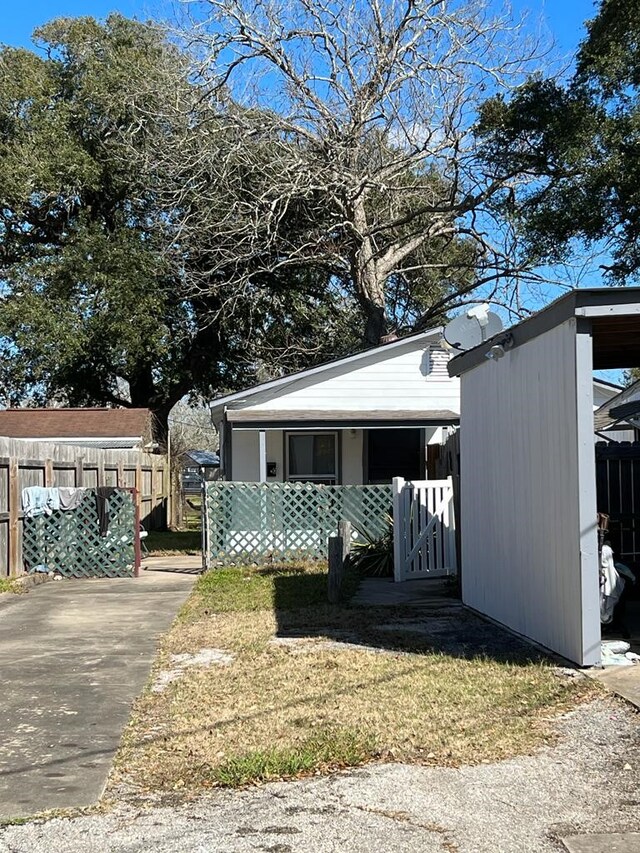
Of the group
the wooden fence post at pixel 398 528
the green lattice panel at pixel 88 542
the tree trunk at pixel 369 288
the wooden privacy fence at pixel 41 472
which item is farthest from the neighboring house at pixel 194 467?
the wooden fence post at pixel 398 528

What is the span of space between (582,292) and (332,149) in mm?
18406

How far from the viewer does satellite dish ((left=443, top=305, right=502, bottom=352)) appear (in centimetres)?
1157

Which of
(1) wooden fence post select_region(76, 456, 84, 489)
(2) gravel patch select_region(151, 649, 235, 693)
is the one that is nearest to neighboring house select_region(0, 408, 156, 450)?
(1) wooden fence post select_region(76, 456, 84, 489)

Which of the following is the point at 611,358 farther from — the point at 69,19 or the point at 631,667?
the point at 69,19

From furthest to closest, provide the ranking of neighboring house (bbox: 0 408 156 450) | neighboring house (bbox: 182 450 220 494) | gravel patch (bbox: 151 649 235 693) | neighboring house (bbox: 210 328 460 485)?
neighboring house (bbox: 182 450 220 494), neighboring house (bbox: 0 408 156 450), neighboring house (bbox: 210 328 460 485), gravel patch (bbox: 151 649 235 693)

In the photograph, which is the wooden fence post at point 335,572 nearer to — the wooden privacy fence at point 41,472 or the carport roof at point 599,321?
the carport roof at point 599,321

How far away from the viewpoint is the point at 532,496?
788 cm

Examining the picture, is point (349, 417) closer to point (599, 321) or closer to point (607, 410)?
point (607, 410)

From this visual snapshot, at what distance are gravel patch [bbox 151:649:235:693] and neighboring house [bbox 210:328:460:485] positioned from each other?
344 inches

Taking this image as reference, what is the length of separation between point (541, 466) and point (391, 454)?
11360 mm

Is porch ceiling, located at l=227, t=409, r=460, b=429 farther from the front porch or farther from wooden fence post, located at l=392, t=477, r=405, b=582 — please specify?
wooden fence post, located at l=392, t=477, r=405, b=582

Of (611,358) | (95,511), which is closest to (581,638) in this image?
(611,358)

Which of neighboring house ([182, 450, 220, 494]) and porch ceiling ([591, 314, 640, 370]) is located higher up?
porch ceiling ([591, 314, 640, 370])

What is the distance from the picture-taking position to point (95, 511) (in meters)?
14.4
